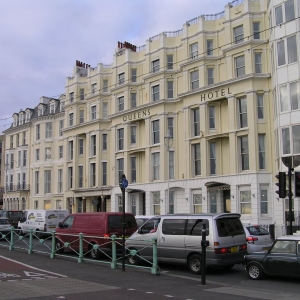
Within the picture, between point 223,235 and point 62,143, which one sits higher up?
point 62,143

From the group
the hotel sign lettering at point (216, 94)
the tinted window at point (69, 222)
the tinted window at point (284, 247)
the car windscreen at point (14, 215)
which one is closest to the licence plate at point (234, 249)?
the tinted window at point (284, 247)

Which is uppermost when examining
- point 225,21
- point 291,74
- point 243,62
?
point 225,21

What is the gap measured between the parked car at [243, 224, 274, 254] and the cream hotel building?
34.6 feet

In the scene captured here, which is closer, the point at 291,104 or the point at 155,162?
the point at 291,104

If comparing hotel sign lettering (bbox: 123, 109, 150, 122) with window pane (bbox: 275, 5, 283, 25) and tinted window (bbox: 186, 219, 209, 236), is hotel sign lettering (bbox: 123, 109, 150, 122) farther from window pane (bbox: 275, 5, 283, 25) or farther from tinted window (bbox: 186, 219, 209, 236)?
tinted window (bbox: 186, 219, 209, 236)

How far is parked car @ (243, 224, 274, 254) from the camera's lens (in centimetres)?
1764

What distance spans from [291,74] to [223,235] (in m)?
17.2

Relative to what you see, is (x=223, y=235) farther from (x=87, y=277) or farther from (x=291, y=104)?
(x=291, y=104)

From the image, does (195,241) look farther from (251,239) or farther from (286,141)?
(286,141)

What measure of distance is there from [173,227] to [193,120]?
21.0 m

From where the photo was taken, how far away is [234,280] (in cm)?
1382

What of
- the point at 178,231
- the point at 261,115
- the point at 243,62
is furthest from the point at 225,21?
the point at 178,231

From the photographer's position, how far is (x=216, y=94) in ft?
112

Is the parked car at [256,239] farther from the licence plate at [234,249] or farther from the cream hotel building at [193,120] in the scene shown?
the cream hotel building at [193,120]
